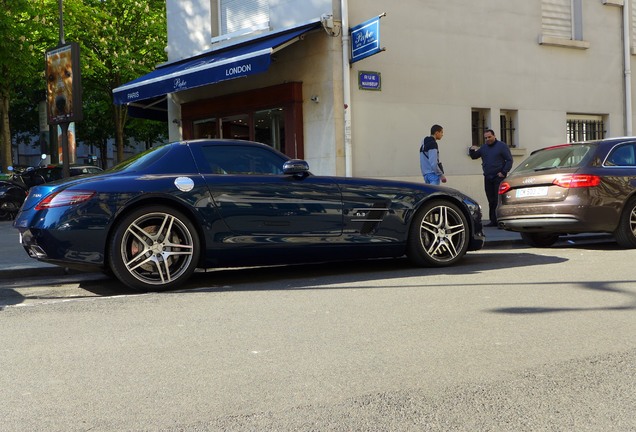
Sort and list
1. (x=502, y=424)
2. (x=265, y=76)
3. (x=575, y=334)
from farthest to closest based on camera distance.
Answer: (x=265, y=76) → (x=575, y=334) → (x=502, y=424)

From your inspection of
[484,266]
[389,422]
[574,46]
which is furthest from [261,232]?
[574,46]

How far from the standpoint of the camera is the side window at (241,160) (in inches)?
286

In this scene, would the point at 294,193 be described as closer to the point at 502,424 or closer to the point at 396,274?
the point at 396,274

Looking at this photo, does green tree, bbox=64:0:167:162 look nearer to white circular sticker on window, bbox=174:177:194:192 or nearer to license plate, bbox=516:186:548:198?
license plate, bbox=516:186:548:198

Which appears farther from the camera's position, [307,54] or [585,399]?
[307,54]

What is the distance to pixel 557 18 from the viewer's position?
17828mm

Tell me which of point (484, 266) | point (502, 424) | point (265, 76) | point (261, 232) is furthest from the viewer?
point (265, 76)

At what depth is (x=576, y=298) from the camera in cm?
607

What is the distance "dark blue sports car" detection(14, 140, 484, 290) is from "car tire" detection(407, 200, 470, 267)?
0.01 meters

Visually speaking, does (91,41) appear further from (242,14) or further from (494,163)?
(494,163)

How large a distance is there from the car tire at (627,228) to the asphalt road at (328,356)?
2756mm

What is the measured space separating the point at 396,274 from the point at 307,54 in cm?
801

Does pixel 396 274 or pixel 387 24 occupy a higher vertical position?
pixel 387 24

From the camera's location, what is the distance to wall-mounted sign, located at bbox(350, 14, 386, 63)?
13.2 metres
